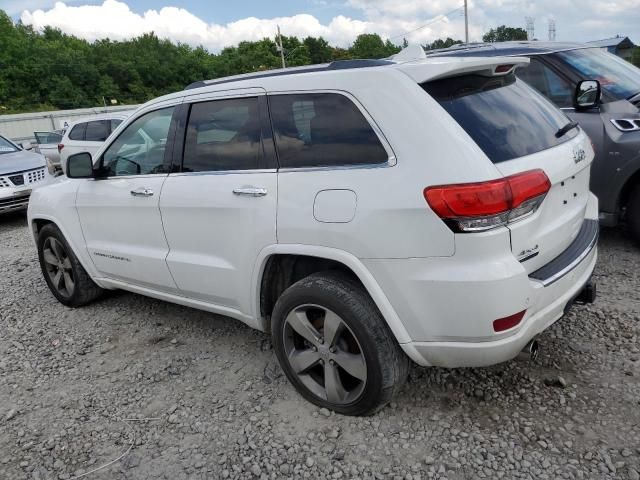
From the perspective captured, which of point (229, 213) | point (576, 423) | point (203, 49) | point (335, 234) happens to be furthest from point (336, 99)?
point (203, 49)

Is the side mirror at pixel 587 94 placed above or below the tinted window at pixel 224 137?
below

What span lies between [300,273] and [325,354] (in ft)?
1.60

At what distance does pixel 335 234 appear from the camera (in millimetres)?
2514

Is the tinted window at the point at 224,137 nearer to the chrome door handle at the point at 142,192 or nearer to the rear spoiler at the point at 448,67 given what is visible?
the chrome door handle at the point at 142,192

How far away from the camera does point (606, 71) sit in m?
4.87

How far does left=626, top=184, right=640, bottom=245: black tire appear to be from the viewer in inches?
175

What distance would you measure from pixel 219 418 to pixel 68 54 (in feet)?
257

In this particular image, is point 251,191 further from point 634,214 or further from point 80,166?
point 634,214

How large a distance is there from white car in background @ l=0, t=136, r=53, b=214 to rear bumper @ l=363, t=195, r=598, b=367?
7720 mm

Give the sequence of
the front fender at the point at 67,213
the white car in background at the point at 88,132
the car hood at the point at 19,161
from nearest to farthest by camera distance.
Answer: the front fender at the point at 67,213 → the car hood at the point at 19,161 → the white car in background at the point at 88,132

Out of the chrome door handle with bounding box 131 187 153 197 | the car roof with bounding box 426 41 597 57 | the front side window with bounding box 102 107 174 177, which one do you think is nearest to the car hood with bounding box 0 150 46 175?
the front side window with bounding box 102 107 174 177

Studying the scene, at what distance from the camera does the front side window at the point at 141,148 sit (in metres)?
3.55

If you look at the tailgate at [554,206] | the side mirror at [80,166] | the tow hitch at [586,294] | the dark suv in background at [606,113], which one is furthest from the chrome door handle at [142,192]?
the dark suv in background at [606,113]

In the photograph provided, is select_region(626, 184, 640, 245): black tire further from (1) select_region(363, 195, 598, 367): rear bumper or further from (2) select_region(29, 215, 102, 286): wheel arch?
(2) select_region(29, 215, 102, 286): wheel arch
